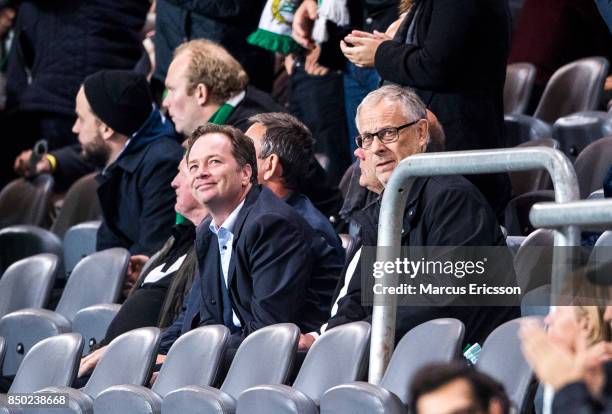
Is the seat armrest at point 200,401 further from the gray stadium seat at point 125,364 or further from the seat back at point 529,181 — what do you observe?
the seat back at point 529,181

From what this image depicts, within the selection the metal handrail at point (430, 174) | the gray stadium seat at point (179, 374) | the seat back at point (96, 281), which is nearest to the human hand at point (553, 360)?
the metal handrail at point (430, 174)

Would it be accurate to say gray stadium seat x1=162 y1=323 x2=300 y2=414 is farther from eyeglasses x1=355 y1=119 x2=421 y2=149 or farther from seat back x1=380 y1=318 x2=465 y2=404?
eyeglasses x1=355 y1=119 x2=421 y2=149

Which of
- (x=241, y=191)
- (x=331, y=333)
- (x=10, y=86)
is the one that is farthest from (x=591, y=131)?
(x=10, y=86)

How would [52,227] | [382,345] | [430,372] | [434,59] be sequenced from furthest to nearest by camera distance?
[52,227], [434,59], [382,345], [430,372]

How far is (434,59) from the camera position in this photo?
4504 millimetres

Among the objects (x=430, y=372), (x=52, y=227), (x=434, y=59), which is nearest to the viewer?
(x=430, y=372)

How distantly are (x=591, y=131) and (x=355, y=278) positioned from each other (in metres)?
1.45

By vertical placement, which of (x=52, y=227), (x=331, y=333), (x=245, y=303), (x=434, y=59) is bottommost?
(x=52, y=227)

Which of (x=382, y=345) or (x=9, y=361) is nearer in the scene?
(x=382, y=345)

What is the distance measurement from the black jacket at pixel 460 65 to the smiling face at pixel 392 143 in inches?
15.2

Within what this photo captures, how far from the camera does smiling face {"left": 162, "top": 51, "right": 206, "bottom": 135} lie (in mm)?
5828

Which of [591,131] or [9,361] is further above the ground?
[591,131]

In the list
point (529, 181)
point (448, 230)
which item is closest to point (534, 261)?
point (448, 230)

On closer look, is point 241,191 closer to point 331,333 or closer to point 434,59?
point 434,59
